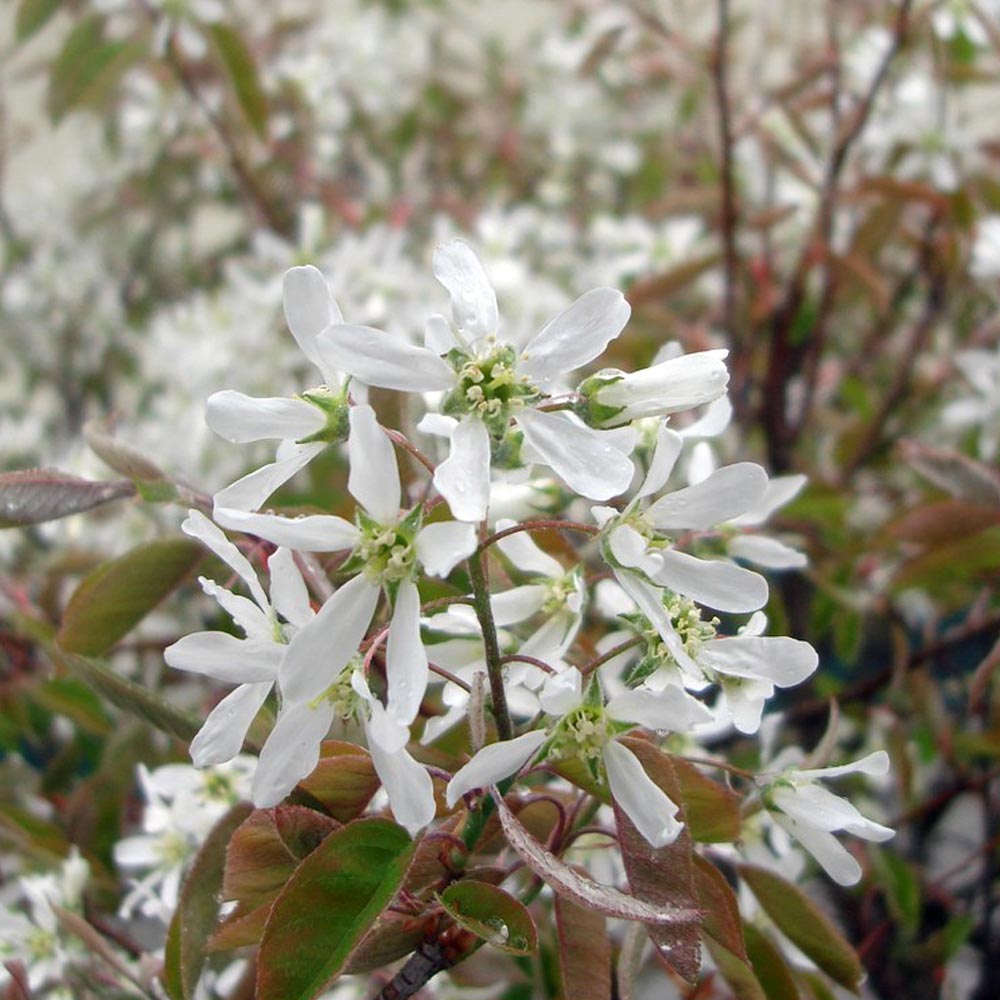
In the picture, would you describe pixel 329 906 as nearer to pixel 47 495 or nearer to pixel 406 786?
pixel 406 786

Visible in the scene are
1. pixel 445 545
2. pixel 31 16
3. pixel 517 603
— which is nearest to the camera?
pixel 445 545

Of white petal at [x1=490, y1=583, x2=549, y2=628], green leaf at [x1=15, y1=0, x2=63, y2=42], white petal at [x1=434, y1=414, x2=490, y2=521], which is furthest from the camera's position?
green leaf at [x1=15, y1=0, x2=63, y2=42]

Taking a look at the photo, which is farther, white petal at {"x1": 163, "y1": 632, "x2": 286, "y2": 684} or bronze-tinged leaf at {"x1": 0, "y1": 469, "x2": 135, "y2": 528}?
bronze-tinged leaf at {"x1": 0, "y1": 469, "x2": 135, "y2": 528}

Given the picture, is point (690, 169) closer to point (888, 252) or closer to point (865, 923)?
point (888, 252)

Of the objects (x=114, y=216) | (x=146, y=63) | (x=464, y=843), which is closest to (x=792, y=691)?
(x=464, y=843)

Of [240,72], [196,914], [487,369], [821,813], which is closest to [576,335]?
[487,369]

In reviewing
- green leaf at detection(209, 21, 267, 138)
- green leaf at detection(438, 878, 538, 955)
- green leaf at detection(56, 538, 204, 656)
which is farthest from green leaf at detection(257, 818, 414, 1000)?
green leaf at detection(209, 21, 267, 138)

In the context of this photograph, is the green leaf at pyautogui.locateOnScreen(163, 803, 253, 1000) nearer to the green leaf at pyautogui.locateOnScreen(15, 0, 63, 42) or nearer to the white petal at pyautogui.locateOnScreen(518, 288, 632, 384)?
the white petal at pyautogui.locateOnScreen(518, 288, 632, 384)
